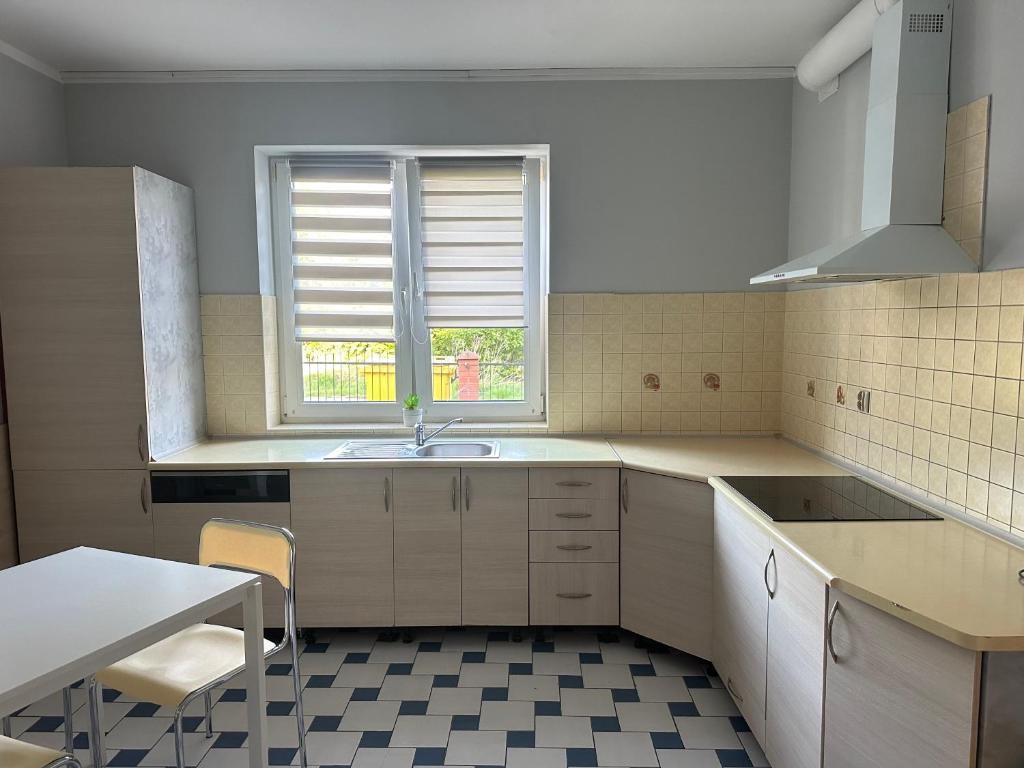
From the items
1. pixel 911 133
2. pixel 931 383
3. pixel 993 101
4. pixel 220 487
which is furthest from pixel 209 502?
pixel 993 101

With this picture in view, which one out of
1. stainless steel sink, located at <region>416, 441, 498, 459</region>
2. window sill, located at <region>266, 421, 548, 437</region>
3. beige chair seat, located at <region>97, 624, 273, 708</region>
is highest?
window sill, located at <region>266, 421, 548, 437</region>

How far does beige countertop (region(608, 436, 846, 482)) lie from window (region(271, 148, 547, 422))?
738 millimetres

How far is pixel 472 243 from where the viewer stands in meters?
3.65

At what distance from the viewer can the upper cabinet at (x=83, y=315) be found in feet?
9.44

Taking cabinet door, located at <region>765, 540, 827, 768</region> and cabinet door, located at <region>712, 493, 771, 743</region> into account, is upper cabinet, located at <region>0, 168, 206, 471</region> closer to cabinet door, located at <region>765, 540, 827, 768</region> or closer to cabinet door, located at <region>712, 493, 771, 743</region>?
cabinet door, located at <region>712, 493, 771, 743</region>

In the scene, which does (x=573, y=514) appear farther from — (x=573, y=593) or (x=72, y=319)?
(x=72, y=319)

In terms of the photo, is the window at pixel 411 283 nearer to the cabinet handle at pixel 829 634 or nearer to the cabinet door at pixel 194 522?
the cabinet door at pixel 194 522

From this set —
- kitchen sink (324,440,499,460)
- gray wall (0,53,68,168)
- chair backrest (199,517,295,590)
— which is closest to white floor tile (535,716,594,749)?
chair backrest (199,517,295,590)

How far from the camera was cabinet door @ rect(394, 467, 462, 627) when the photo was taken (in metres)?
3.04

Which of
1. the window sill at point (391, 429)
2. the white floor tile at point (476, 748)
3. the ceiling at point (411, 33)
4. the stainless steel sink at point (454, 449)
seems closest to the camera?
the white floor tile at point (476, 748)

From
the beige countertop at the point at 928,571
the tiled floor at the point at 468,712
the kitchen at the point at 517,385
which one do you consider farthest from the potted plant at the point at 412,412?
the beige countertop at the point at 928,571

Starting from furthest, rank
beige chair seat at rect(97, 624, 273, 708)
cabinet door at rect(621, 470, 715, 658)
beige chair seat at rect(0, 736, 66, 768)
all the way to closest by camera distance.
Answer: cabinet door at rect(621, 470, 715, 658) → beige chair seat at rect(97, 624, 273, 708) → beige chair seat at rect(0, 736, 66, 768)

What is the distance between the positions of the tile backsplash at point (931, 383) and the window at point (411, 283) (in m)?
1.45

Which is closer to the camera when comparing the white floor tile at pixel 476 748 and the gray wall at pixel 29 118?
the white floor tile at pixel 476 748
